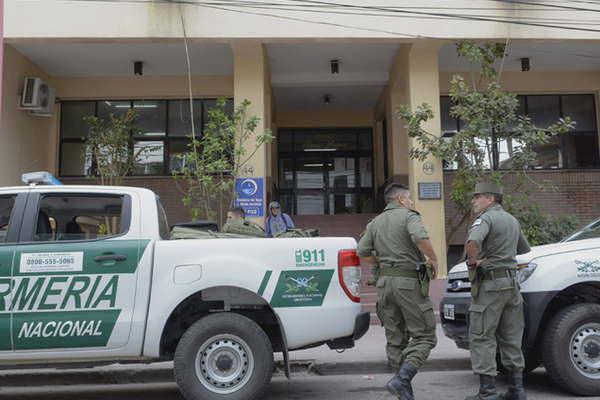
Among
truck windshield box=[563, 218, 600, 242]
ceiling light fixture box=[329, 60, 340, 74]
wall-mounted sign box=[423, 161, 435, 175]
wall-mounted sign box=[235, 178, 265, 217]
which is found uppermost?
ceiling light fixture box=[329, 60, 340, 74]

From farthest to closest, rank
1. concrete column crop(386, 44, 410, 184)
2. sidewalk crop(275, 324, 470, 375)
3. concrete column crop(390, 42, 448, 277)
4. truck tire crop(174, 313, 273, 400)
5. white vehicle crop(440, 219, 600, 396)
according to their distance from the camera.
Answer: concrete column crop(386, 44, 410, 184)
concrete column crop(390, 42, 448, 277)
sidewalk crop(275, 324, 470, 375)
white vehicle crop(440, 219, 600, 396)
truck tire crop(174, 313, 273, 400)

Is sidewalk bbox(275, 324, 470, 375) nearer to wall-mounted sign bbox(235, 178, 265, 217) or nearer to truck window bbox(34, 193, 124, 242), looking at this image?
truck window bbox(34, 193, 124, 242)

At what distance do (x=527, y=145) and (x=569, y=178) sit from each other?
4.04 meters

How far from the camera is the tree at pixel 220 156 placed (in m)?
10.6

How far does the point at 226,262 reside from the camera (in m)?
5.04

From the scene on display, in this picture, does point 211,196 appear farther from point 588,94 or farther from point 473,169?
point 588,94

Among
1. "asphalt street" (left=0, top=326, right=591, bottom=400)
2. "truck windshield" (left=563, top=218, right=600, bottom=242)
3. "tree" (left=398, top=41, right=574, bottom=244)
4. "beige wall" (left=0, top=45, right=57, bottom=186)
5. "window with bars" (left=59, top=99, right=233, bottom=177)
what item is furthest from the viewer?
"window with bars" (left=59, top=99, right=233, bottom=177)

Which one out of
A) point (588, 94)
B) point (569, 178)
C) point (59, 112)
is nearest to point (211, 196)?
point (59, 112)

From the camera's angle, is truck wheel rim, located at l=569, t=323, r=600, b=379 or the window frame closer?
the window frame

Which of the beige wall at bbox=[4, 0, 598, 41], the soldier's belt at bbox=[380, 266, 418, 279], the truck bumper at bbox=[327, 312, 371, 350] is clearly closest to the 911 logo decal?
the soldier's belt at bbox=[380, 266, 418, 279]

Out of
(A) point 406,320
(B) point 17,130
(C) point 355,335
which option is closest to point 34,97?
(B) point 17,130

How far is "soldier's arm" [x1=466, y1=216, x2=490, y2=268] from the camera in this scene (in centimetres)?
506

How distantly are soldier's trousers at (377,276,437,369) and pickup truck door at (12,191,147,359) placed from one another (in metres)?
2.14

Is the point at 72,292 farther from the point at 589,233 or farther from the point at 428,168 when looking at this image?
the point at 428,168
